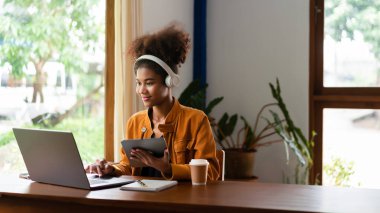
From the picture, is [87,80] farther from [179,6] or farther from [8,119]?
[179,6]

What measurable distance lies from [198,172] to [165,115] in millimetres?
503

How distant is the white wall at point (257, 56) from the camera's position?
15.7ft

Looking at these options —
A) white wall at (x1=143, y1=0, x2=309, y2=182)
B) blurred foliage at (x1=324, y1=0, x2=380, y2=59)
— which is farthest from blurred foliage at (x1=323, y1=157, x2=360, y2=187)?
blurred foliage at (x1=324, y1=0, x2=380, y2=59)

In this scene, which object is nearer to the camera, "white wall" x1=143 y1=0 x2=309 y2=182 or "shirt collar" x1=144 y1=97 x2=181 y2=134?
"shirt collar" x1=144 y1=97 x2=181 y2=134

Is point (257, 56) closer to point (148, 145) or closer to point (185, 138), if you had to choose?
point (185, 138)

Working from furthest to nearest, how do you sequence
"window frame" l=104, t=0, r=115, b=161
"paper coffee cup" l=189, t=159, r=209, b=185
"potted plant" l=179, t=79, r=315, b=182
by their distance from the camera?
"potted plant" l=179, t=79, r=315, b=182 → "window frame" l=104, t=0, r=115, b=161 → "paper coffee cup" l=189, t=159, r=209, b=185

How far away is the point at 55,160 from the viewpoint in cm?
233

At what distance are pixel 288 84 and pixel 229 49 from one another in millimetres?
581

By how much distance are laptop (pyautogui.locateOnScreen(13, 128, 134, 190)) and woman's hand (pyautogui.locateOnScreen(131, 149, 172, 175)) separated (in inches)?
4.2

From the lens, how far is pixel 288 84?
15.8ft

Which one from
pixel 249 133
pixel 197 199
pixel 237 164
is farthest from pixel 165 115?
pixel 249 133

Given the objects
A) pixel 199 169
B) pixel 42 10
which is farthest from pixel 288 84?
pixel 199 169

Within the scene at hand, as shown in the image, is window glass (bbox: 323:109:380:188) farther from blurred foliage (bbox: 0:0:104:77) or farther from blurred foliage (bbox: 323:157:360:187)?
blurred foliage (bbox: 0:0:104:77)

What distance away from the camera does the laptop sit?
226cm
